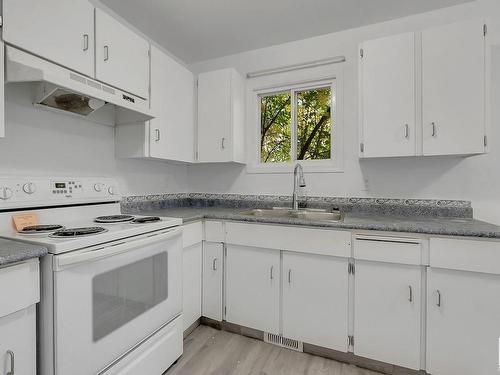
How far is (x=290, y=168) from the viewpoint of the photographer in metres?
2.42

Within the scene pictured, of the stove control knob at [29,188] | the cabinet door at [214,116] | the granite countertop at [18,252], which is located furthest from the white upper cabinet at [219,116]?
the granite countertop at [18,252]

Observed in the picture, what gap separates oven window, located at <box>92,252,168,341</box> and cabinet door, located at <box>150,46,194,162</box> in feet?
2.98

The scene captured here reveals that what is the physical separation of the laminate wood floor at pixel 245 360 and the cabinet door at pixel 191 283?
0.17 meters

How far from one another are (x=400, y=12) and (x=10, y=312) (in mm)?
2939

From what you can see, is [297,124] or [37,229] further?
[297,124]

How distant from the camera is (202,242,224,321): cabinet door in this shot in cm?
197

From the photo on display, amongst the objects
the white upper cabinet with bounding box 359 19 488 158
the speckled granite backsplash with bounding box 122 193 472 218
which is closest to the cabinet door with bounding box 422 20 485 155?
the white upper cabinet with bounding box 359 19 488 158

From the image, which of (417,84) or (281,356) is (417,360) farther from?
(417,84)

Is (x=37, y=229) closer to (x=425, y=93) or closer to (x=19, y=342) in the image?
(x=19, y=342)

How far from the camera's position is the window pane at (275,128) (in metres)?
2.55

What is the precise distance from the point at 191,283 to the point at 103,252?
942mm

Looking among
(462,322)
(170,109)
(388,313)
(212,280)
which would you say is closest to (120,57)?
(170,109)

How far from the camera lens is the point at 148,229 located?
1394 millimetres

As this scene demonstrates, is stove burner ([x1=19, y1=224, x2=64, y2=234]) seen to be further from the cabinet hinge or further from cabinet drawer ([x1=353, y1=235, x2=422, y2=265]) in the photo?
the cabinet hinge
